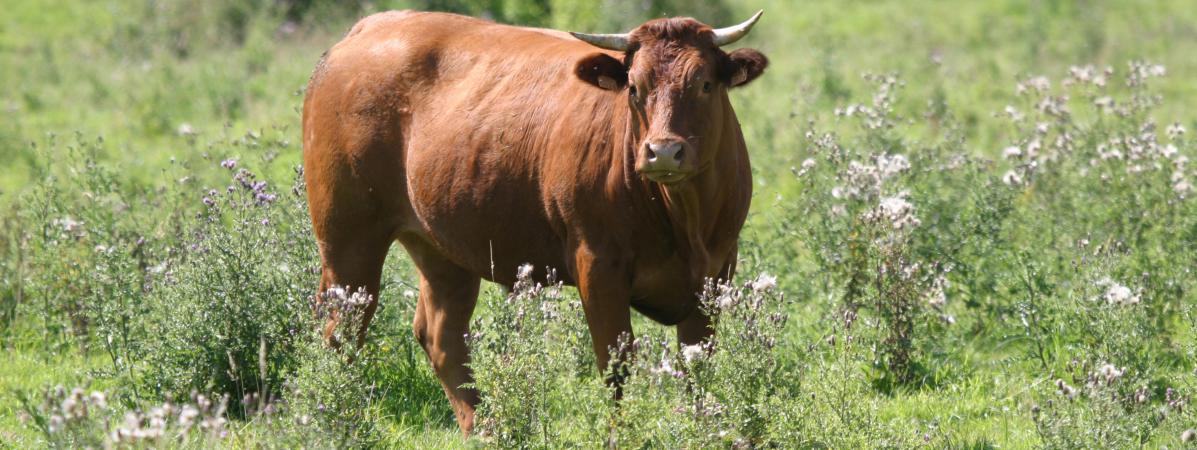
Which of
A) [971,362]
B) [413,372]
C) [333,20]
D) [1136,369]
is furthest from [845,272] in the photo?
[333,20]

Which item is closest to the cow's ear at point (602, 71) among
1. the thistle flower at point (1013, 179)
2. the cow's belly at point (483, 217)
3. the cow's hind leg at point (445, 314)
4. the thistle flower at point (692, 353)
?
the cow's belly at point (483, 217)

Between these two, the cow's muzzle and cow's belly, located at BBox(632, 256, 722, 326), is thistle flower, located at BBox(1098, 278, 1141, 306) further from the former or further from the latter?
the cow's muzzle

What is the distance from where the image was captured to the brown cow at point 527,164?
5.77 meters

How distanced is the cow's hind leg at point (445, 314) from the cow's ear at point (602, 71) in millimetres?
1701

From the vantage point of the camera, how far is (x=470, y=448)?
5.71 meters

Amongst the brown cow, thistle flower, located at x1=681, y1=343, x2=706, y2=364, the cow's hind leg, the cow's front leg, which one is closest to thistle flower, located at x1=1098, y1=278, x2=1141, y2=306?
the brown cow

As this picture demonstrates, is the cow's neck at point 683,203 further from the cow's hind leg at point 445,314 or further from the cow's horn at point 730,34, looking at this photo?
the cow's hind leg at point 445,314

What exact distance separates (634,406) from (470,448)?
935 millimetres

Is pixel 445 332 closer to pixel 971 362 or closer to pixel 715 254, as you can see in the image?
pixel 715 254

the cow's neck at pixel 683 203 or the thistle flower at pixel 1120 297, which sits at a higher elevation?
the cow's neck at pixel 683 203

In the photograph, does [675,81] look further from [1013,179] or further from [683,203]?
[1013,179]

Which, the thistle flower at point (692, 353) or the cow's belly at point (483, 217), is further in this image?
the cow's belly at point (483, 217)

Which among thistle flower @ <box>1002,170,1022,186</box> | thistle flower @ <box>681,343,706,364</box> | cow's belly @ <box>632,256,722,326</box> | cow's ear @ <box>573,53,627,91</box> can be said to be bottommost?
thistle flower @ <box>1002,170,1022,186</box>

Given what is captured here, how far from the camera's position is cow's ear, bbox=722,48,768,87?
5.84 meters
